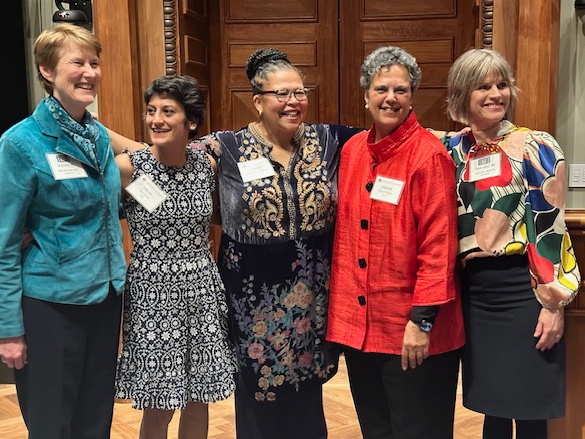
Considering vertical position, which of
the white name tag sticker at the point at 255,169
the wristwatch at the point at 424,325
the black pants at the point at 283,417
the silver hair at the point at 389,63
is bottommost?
the black pants at the point at 283,417

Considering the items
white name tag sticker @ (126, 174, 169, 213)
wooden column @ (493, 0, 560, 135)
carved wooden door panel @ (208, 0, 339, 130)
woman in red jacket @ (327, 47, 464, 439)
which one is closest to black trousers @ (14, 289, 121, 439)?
white name tag sticker @ (126, 174, 169, 213)

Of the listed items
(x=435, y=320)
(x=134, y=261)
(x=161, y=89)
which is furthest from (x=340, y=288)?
(x=161, y=89)

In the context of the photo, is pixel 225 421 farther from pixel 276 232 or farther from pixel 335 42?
pixel 335 42

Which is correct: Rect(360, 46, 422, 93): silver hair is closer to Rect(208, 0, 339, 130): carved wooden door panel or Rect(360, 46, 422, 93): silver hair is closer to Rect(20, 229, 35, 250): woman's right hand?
Rect(20, 229, 35, 250): woman's right hand

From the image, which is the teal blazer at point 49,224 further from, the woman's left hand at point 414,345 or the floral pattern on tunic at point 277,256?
the woman's left hand at point 414,345

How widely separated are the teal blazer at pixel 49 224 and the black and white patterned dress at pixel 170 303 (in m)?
0.12

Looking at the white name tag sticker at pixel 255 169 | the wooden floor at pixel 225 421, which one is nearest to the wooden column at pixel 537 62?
the white name tag sticker at pixel 255 169

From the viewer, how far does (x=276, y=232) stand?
2.19 m

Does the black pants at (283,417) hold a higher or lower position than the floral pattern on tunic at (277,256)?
lower

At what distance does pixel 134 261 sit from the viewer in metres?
2.16

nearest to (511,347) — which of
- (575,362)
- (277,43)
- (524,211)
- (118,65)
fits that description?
(524,211)

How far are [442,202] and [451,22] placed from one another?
2.23 metres

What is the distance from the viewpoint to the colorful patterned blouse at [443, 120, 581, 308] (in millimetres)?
1982

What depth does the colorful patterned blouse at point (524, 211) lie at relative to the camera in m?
1.98
